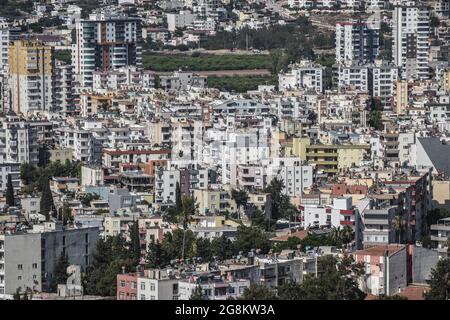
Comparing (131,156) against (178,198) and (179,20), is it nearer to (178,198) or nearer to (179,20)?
(178,198)

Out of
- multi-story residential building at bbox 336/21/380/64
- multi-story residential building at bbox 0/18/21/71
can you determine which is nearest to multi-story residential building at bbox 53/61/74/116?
multi-story residential building at bbox 0/18/21/71

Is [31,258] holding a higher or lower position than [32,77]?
lower

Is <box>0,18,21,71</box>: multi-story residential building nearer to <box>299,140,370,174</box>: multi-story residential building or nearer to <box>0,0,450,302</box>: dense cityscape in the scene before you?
<box>0,0,450,302</box>: dense cityscape

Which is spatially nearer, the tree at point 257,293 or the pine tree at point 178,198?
the tree at point 257,293

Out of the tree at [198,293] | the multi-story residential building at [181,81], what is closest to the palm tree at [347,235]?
A: the tree at [198,293]

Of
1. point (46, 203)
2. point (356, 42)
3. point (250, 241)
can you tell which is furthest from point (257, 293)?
point (356, 42)

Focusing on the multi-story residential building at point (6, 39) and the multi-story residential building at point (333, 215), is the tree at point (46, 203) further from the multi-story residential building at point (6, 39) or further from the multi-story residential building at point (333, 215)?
the multi-story residential building at point (6, 39)

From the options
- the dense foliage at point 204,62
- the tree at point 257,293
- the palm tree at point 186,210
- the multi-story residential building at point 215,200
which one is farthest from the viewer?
the dense foliage at point 204,62
